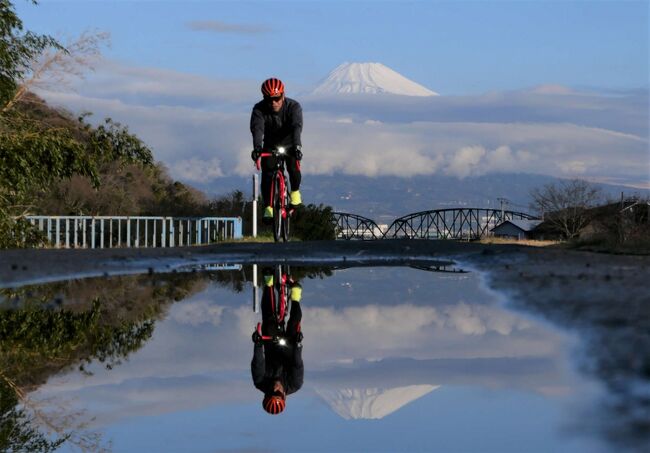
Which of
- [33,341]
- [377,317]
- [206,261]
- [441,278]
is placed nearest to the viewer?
[33,341]

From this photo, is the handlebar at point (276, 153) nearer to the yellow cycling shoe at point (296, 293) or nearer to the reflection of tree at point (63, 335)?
the reflection of tree at point (63, 335)

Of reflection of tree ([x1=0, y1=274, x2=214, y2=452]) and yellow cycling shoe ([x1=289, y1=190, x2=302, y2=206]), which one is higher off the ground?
yellow cycling shoe ([x1=289, y1=190, x2=302, y2=206])

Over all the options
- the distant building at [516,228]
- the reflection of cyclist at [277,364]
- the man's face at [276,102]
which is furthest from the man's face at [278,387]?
the distant building at [516,228]

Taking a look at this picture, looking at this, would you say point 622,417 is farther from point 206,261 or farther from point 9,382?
point 206,261

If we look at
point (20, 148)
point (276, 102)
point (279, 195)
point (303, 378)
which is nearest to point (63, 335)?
point (303, 378)

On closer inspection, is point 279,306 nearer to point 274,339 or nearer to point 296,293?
point 296,293

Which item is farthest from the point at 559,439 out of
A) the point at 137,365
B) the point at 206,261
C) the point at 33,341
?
the point at 206,261

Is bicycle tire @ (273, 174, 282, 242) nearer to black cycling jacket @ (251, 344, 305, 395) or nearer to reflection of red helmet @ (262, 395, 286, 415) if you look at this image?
black cycling jacket @ (251, 344, 305, 395)

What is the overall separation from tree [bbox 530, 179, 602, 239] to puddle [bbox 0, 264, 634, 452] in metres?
100

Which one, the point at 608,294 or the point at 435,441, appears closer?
the point at 435,441

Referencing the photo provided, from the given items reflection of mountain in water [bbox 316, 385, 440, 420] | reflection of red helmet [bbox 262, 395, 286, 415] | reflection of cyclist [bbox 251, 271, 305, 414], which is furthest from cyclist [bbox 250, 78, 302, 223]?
reflection of red helmet [bbox 262, 395, 286, 415]

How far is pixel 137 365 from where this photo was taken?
13.7ft

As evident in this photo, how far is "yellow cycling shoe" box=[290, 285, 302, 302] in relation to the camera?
704cm

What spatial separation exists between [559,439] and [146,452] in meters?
1.16
